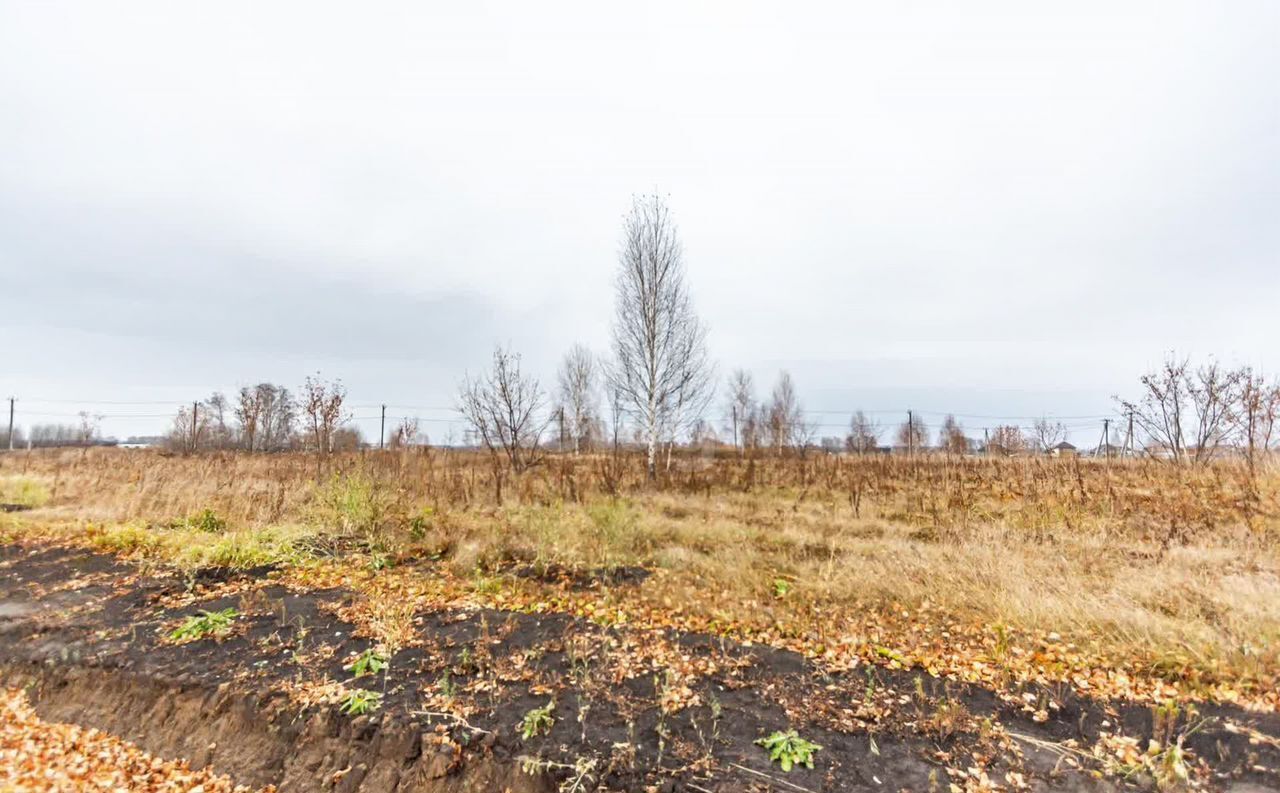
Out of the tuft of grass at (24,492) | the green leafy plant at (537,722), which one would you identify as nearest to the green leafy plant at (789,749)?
the green leafy plant at (537,722)

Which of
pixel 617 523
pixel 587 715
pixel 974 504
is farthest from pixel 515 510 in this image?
pixel 974 504

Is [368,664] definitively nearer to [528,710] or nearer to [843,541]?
[528,710]

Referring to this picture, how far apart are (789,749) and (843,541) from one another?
5.26 meters

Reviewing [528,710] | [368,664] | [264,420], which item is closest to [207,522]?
[368,664]

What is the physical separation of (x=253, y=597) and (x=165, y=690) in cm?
166

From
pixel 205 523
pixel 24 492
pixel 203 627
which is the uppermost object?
pixel 24 492

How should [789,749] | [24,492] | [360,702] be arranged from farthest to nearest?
[24,492]
[360,702]
[789,749]

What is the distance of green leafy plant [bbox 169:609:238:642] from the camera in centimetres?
432

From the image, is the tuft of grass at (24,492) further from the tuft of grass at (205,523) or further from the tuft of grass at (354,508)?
the tuft of grass at (354,508)

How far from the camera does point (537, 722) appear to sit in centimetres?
308

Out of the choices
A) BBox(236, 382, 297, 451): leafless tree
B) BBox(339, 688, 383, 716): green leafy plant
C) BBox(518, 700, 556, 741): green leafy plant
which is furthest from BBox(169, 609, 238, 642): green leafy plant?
BBox(236, 382, 297, 451): leafless tree

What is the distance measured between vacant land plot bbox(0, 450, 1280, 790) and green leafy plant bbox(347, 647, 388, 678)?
0.02 metres

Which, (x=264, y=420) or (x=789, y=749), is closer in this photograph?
(x=789, y=749)

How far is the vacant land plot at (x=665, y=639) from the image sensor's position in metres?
2.89
